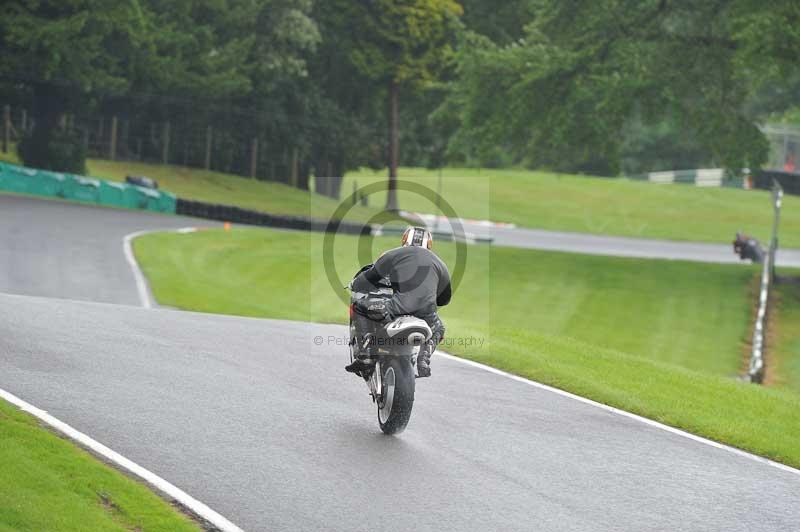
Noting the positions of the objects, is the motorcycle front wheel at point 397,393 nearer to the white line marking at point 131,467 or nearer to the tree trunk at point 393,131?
the white line marking at point 131,467

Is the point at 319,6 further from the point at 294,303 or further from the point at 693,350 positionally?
the point at 693,350

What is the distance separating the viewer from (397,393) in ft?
37.9

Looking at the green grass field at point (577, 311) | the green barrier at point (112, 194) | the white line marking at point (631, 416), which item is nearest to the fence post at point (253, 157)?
the green barrier at point (112, 194)

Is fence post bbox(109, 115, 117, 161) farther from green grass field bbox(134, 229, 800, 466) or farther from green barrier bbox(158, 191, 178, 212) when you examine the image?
green grass field bbox(134, 229, 800, 466)

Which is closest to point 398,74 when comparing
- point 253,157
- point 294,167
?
point 294,167

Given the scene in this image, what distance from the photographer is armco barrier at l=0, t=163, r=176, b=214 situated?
1838 inches

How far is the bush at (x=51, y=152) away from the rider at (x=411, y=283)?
42095 millimetres

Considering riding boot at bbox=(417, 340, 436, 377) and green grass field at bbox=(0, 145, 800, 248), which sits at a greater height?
riding boot at bbox=(417, 340, 436, 377)

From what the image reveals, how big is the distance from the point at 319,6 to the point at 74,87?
14624mm

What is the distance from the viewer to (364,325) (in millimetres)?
12180

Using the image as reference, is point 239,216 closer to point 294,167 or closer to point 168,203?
point 168,203

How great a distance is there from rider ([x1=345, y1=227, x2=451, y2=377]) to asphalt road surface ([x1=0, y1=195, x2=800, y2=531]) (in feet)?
3.59

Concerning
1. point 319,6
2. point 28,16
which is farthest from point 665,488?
point 319,6

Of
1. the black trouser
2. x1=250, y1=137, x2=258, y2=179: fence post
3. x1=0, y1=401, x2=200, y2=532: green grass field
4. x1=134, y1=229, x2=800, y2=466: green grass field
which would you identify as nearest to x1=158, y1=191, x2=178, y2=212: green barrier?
x1=134, y1=229, x2=800, y2=466: green grass field
